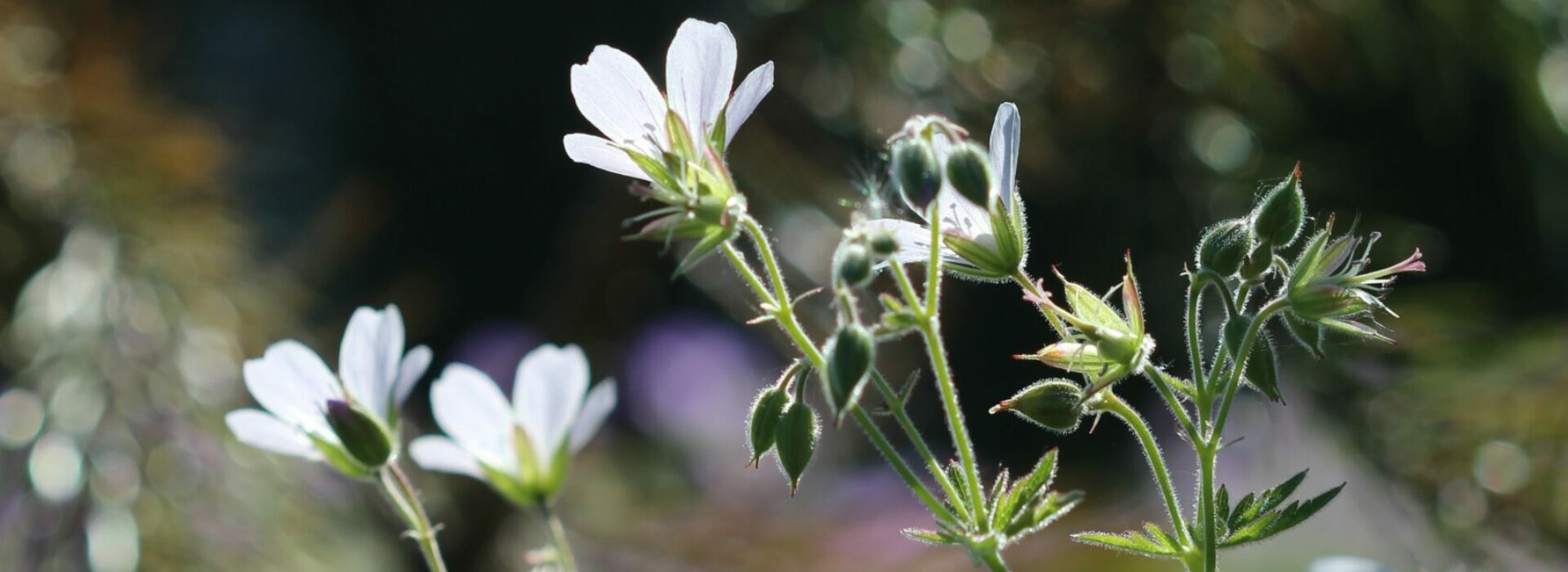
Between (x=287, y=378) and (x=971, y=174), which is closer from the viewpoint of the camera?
(x=971, y=174)

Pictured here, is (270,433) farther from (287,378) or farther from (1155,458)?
(1155,458)

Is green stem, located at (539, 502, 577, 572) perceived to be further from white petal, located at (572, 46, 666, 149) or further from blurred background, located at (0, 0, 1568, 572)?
blurred background, located at (0, 0, 1568, 572)

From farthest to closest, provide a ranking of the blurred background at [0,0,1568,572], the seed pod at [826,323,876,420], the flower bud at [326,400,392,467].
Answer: the blurred background at [0,0,1568,572], the flower bud at [326,400,392,467], the seed pod at [826,323,876,420]

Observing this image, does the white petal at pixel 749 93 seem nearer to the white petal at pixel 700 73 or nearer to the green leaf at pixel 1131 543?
the white petal at pixel 700 73

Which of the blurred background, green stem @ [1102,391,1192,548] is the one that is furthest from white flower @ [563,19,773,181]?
the blurred background

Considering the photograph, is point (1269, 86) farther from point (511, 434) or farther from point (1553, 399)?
point (511, 434)

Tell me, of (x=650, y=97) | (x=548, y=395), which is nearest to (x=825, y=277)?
(x=548, y=395)
